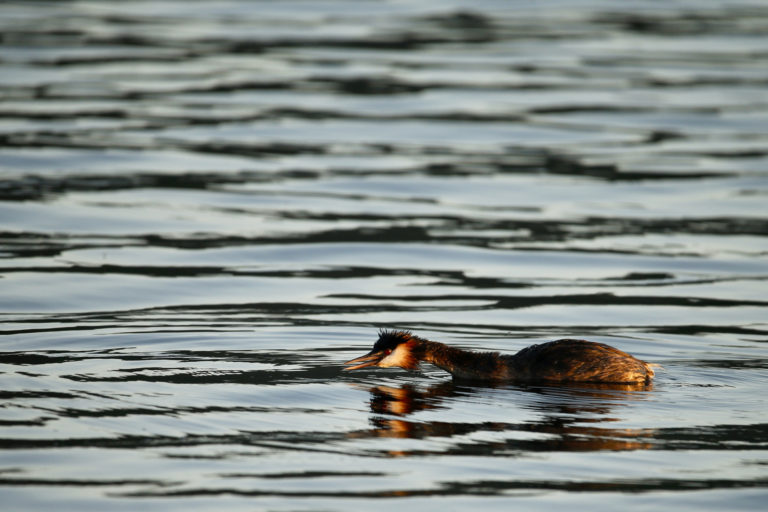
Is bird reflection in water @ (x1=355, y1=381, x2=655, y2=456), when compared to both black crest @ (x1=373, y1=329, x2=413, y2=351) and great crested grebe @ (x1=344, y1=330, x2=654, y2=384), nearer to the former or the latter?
great crested grebe @ (x1=344, y1=330, x2=654, y2=384)

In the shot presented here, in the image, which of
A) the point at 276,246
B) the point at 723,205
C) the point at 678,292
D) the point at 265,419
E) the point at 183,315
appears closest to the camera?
the point at 265,419

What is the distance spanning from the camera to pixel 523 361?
9.54 meters

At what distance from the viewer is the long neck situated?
9.59m

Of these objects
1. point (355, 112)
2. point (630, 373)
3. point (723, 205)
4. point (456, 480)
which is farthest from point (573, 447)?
point (355, 112)

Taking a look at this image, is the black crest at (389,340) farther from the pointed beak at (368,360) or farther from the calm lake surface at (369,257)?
the calm lake surface at (369,257)

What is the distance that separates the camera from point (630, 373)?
931cm

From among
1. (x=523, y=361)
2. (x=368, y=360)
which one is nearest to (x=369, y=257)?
(x=368, y=360)

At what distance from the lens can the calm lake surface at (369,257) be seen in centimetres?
756

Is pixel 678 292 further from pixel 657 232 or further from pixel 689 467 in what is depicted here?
pixel 689 467

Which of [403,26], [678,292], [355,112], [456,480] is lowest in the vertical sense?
[456,480]

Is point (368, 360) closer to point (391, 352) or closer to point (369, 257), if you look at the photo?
point (391, 352)

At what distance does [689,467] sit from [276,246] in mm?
7899

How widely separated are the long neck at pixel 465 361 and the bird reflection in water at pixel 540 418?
12 cm

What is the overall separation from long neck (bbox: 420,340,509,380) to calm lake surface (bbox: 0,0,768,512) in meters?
0.16
